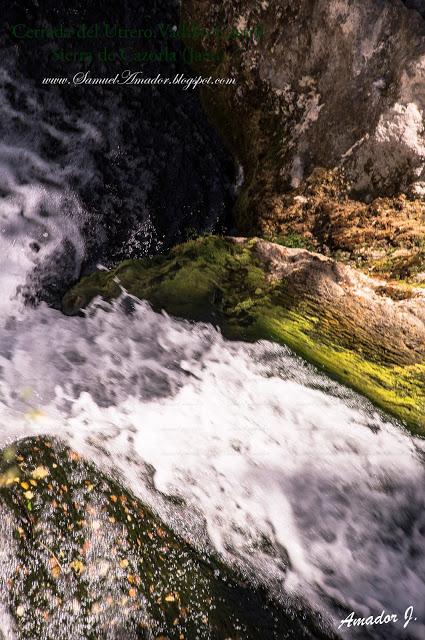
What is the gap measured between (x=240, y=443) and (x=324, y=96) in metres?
3.03

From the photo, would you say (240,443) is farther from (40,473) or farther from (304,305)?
(40,473)

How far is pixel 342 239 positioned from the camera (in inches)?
148

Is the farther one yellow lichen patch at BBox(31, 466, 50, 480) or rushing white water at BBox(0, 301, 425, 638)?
yellow lichen patch at BBox(31, 466, 50, 480)

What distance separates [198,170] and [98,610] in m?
3.72

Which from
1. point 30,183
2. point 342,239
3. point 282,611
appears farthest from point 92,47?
point 282,611

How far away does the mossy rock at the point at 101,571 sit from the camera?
8.02 feet

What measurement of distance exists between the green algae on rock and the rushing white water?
0.42ft

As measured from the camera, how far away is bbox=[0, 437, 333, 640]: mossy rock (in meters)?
2.45

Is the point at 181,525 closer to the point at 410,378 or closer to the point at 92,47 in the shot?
the point at 410,378

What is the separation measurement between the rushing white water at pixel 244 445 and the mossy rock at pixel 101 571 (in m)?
0.13

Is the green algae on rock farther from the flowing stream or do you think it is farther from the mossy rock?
the mossy rock

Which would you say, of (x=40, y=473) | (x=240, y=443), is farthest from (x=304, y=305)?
(x=40, y=473)

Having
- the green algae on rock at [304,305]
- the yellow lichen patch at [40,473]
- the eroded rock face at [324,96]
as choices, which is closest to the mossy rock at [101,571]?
the yellow lichen patch at [40,473]

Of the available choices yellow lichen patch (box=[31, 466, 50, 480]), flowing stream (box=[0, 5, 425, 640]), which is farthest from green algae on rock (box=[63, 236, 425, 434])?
yellow lichen patch (box=[31, 466, 50, 480])
